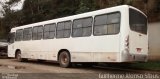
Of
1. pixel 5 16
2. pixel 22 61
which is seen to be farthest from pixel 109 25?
pixel 5 16

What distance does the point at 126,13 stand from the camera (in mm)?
13500

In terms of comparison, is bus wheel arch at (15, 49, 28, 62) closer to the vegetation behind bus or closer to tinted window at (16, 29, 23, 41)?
tinted window at (16, 29, 23, 41)

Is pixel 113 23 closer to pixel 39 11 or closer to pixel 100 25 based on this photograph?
pixel 100 25

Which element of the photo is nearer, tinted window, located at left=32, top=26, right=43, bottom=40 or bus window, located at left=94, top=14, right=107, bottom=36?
bus window, located at left=94, top=14, right=107, bottom=36

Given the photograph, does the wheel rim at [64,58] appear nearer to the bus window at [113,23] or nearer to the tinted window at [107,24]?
the tinted window at [107,24]

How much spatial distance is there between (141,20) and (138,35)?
91cm

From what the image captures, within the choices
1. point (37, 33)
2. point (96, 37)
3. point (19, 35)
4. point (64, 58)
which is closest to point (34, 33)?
point (37, 33)

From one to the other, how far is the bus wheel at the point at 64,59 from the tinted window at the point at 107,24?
2817mm

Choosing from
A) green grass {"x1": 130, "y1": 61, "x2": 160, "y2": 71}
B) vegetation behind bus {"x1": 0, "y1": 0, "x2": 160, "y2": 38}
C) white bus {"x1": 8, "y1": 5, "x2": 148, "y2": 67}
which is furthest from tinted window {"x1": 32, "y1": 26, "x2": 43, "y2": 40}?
vegetation behind bus {"x1": 0, "y1": 0, "x2": 160, "y2": 38}

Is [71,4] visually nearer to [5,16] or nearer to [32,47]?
[5,16]

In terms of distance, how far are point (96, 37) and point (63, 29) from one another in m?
3.23

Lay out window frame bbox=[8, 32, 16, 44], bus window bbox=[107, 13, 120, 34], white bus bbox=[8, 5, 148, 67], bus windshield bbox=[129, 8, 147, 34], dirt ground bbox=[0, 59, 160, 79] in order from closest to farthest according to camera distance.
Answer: dirt ground bbox=[0, 59, 160, 79] < white bus bbox=[8, 5, 148, 67] < bus window bbox=[107, 13, 120, 34] < bus windshield bbox=[129, 8, 147, 34] < window frame bbox=[8, 32, 16, 44]

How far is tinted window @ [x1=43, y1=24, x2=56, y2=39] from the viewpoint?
18492 mm

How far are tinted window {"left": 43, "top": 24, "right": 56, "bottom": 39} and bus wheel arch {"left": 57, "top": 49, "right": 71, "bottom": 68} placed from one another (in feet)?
4.58
